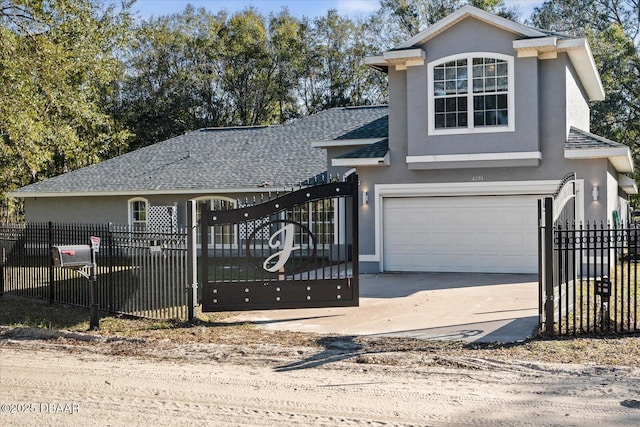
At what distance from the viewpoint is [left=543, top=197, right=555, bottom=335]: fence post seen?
33.0ft

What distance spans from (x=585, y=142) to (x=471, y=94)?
3.06 meters

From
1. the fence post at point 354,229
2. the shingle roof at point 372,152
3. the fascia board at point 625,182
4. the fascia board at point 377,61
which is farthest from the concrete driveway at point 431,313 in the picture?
the fascia board at point 625,182

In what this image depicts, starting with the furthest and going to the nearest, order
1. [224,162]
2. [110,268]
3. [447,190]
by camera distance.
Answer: [224,162]
[447,190]
[110,268]

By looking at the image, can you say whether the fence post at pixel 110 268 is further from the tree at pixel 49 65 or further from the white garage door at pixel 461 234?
the white garage door at pixel 461 234

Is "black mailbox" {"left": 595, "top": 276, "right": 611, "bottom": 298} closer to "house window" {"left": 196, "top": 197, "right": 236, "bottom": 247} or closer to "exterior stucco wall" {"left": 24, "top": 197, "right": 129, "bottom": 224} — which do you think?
"house window" {"left": 196, "top": 197, "right": 236, "bottom": 247}

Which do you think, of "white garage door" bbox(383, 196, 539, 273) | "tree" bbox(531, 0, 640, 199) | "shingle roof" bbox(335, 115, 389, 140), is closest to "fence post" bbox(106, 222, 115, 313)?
"white garage door" bbox(383, 196, 539, 273)

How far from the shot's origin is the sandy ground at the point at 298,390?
6520mm

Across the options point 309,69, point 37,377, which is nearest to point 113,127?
point 309,69

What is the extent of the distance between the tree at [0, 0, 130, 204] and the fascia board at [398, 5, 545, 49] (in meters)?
9.73

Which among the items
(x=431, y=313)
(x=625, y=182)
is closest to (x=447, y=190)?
(x=431, y=313)

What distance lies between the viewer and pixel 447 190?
Answer: 1853 cm

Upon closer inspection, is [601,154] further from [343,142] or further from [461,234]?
[343,142]

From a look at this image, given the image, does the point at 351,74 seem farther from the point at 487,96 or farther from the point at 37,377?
the point at 37,377

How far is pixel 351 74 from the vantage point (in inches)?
1881
